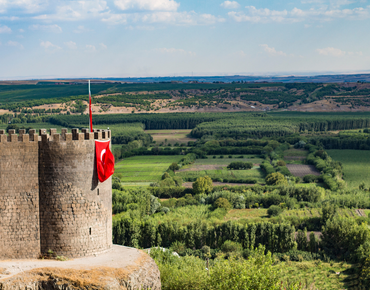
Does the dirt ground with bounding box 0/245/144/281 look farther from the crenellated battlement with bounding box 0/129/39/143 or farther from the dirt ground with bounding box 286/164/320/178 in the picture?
the dirt ground with bounding box 286/164/320/178

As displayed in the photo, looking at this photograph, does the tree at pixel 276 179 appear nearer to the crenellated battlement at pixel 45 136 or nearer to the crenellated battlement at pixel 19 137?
the crenellated battlement at pixel 45 136

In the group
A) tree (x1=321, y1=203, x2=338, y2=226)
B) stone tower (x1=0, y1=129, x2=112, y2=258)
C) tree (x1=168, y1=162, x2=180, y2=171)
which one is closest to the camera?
stone tower (x1=0, y1=129, x2=112, y2=258)

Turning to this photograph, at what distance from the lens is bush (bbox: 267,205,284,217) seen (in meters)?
85.4

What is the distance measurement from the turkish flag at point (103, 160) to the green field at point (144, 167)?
273ft

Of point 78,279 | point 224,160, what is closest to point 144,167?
point 224,160

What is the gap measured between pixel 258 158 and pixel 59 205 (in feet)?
395

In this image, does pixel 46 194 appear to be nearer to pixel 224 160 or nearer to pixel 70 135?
pixel 70 135

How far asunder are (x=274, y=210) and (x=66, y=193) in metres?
59.6

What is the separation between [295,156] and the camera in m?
151

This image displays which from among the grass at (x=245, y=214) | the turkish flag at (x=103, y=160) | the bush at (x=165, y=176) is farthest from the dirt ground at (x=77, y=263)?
the bush at (x=165, y=176)

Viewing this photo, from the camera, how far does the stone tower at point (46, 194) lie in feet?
102

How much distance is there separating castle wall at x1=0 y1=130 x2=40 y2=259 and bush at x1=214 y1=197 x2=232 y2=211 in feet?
199

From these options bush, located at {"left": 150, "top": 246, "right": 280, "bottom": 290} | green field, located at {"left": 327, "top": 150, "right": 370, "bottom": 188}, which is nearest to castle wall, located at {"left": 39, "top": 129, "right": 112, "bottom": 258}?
bush, located at {"left": 150, "top": 246, "right": 280, "bottom": 290}

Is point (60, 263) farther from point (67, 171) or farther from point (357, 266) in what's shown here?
point (357, 266)
